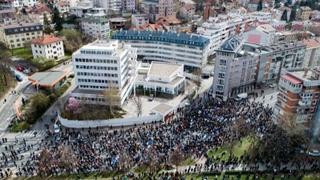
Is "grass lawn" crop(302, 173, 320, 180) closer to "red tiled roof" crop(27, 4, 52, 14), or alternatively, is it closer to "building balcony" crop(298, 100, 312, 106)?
"building balcony" crop(298, 100, 312, 106)

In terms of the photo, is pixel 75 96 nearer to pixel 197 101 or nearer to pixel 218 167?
pixel 197 101

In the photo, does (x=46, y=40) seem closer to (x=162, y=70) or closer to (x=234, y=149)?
(x=162, y=70)

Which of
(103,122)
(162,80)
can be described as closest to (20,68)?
(103,122)

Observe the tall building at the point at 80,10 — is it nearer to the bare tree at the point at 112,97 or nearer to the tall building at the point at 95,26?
the tall building at the point at 95,26

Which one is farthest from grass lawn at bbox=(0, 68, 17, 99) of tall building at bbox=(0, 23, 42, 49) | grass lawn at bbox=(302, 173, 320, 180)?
grass lawn at bbox=(302, 173, 320, 180)

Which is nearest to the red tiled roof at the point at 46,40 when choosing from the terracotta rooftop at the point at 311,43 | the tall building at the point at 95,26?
the tall building at the point at 95,26

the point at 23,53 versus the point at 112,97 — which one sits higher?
the point at 23,53

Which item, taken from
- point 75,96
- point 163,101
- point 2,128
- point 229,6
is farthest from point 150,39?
point 229,6
